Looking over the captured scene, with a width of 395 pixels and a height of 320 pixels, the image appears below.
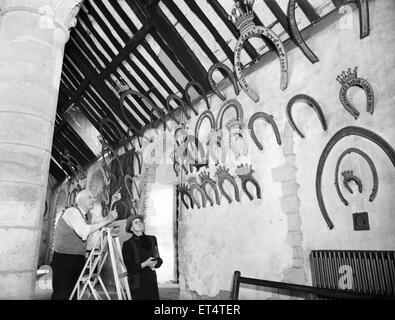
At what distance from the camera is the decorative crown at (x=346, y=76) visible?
294 cm

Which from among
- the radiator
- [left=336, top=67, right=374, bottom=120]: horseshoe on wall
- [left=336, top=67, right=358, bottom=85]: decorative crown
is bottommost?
the radiator

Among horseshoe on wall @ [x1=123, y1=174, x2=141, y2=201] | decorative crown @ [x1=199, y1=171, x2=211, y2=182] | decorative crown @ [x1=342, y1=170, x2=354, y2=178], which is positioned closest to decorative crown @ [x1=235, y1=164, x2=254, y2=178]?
decorative crown @ [x1=199, y1=171, x2=211, y2=182]

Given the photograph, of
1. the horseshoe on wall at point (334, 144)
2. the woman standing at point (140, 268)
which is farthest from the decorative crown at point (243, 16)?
the woman standing at point (140, 268)

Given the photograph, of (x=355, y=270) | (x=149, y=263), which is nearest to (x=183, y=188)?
(x=149, y=263)

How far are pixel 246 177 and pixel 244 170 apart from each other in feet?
0.31

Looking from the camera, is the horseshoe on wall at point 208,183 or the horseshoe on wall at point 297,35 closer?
the horseshoe on wall at point 297,35

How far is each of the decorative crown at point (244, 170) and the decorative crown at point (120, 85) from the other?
3.23m

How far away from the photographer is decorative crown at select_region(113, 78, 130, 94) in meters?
6.32

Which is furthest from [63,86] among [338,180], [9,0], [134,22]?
[338,180]

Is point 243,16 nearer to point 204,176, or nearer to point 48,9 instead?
point 48,9

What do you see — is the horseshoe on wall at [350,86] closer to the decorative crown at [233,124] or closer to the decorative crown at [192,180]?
the decorative crown at [233,124]

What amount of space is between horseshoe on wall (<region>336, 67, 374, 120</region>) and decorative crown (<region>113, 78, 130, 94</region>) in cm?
430

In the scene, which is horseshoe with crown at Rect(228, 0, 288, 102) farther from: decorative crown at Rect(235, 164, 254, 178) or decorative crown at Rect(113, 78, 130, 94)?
decorative crown at Rect(113, 78, 130, 94)
